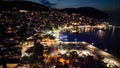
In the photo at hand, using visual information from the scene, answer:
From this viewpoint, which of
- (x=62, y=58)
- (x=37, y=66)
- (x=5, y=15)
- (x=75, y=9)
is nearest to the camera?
(x=37, y=66)

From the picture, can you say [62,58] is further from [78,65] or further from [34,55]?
[34,55]

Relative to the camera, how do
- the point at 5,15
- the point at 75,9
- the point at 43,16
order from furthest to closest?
the point at 75,9
the point at 43,16
the point at 5,15

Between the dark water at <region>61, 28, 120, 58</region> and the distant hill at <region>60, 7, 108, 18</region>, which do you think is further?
the distant hill at <region>60, 7, 108, 18</region>

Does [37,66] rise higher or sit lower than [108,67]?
higher

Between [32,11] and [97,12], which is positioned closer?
[32,11]

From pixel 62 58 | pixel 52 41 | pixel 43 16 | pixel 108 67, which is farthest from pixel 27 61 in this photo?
pixel 43 16

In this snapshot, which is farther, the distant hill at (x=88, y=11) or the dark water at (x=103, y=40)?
the distant hill at (x=88, y=11)

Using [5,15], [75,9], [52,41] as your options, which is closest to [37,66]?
[52,41]

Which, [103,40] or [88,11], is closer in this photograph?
[103,40]

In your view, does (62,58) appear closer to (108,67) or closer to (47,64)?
(47,64)
